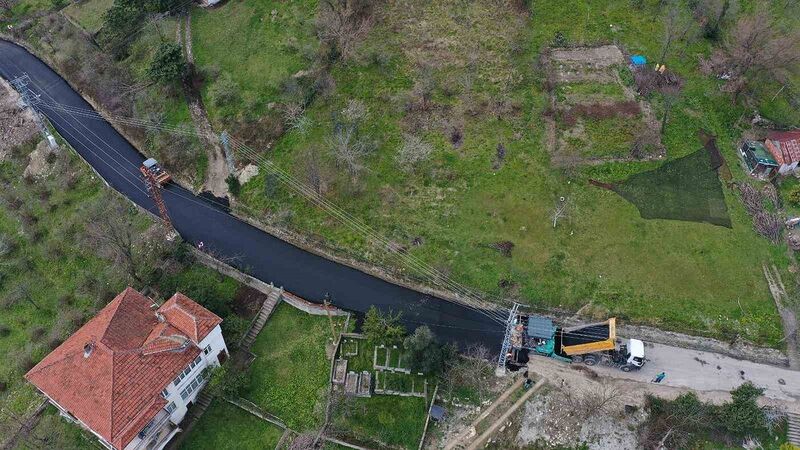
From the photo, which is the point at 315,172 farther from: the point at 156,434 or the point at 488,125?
the point at 156,434

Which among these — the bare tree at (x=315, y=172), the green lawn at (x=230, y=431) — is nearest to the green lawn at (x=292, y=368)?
the green lawn at (x=230, y=431)

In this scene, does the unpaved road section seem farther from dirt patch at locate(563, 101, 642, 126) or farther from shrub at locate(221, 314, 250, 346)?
shrub at locate(221, 314, 250, 346)

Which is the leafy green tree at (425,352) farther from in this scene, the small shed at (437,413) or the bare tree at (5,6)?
the bare tree at (5,6)

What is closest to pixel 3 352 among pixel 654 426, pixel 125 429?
pixel 125 429

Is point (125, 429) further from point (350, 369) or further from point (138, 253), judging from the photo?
point (138, 253)

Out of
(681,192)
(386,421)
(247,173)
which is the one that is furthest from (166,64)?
(681,192)

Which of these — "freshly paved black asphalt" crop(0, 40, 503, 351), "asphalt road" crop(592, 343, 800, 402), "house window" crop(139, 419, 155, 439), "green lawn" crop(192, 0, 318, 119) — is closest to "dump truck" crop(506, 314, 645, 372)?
"asphalt road" crop(592, 343, 800, 402)
